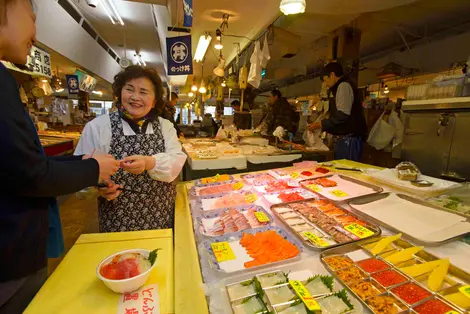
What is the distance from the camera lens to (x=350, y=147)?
3.82 m

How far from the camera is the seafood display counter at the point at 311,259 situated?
89 cm

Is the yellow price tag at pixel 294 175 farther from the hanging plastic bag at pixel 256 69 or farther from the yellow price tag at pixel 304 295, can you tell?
the hanging plastic bag at pixel 256 69

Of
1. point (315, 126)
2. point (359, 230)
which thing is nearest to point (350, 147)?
point (315, 126)

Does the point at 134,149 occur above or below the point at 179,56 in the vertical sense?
below

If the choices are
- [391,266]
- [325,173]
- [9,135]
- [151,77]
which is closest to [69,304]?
[9,135]

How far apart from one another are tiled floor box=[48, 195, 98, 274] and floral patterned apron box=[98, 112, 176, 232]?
91.3 inches

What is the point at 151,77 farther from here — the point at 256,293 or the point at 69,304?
the point at 256,293

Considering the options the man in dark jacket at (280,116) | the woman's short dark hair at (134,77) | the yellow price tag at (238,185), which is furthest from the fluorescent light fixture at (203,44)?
the yellow price tag at (238,185)

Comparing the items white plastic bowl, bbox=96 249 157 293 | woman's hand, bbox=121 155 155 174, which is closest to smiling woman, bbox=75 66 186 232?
woman's hand, bbox=121 155 155 174

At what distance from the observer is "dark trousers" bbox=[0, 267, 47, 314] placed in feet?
3.38

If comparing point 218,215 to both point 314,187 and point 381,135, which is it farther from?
point 381,135

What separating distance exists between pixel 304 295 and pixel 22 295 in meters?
1.27

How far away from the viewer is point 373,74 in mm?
9117

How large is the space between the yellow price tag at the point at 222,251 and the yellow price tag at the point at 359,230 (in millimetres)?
716
